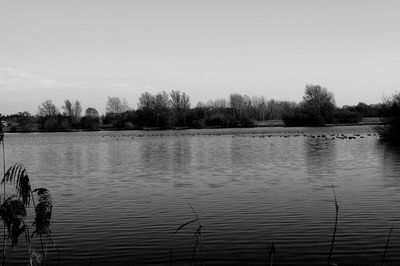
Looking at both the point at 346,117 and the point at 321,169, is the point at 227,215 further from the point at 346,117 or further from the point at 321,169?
the point at 346,117

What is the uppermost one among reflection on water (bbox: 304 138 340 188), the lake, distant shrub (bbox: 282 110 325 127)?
distant shrub (bbox: 282 110 325 127)

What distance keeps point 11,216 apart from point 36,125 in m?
194

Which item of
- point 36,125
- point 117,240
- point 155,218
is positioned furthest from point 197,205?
point 36,125

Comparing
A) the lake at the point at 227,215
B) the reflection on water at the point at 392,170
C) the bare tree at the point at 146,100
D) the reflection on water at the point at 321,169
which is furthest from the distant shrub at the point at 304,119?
the lake at the point at 227,215

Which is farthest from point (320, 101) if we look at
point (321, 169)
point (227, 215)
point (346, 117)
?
point (227, 215)

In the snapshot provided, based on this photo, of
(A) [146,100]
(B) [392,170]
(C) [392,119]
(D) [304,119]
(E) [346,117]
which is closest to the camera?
(B) [392,170]

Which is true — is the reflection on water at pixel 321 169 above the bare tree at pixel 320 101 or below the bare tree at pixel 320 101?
below

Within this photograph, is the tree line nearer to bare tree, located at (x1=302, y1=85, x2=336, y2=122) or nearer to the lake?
bare tree, located at (x1=302, y1=85, x2=336, y2=122)

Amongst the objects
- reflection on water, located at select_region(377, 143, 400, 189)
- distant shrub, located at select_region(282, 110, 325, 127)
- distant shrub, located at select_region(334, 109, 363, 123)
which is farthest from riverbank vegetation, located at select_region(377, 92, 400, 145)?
distant shrub, located at select_region(334, 109, 363, 123)

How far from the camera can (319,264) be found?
1104 cm

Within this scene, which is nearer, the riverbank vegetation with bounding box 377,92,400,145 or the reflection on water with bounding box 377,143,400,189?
the reflection on water with bounding box 377,143,400,189

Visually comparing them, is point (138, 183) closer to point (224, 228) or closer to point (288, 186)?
point (288, 186)

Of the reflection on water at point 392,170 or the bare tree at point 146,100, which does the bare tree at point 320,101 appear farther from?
the reflection on water at point 392,170

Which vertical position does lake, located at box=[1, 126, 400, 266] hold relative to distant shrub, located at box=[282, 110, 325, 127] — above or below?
below
